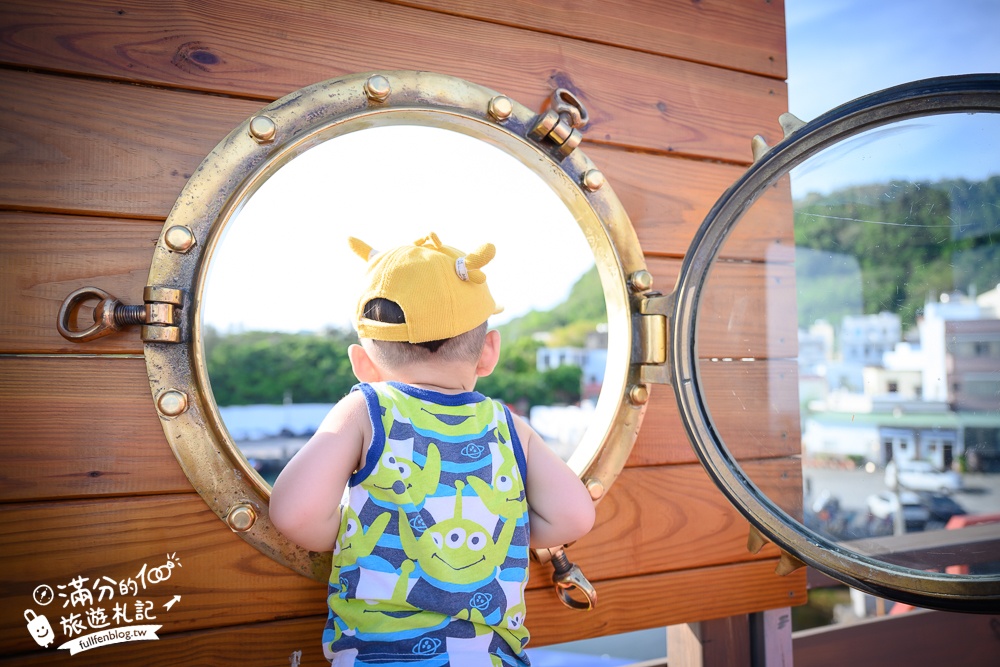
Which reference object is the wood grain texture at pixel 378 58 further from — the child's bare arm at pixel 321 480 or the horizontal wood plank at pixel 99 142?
the child's bare arm at pixel 321 480

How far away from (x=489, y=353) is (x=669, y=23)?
0.71 m

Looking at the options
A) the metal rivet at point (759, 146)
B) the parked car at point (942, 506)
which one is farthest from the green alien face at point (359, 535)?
the parked car at point (942, 506)

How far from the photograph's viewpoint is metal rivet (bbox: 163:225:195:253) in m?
0.84

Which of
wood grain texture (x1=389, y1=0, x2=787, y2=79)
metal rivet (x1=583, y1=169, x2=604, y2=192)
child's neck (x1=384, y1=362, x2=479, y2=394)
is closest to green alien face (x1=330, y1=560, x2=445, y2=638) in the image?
child's neck (x1=384, y1=362, x2=479, y2=394)

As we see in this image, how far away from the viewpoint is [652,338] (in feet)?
3.56

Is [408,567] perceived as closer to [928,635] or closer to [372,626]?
[372,626]

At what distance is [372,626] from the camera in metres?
0.80

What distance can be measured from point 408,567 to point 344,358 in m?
9.49

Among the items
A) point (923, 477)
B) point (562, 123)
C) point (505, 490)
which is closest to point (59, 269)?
point (505, 490)

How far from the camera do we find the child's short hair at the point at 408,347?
3.03 ft

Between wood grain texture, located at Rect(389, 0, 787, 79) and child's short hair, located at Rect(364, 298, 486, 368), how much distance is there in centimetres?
48

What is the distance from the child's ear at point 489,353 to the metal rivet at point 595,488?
0.81ft

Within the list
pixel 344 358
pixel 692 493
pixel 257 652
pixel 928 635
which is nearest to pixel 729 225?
pixel 692 493

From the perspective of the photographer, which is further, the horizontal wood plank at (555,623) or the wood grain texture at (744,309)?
the wood grain texture at (744,309)
